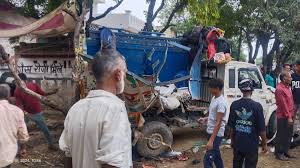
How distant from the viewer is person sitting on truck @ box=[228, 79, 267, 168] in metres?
Result: 4.87

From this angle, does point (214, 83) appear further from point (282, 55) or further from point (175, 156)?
point (282, 55)

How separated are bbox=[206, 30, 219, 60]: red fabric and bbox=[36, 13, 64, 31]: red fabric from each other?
10.6 feet

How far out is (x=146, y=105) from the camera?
26.2 feet

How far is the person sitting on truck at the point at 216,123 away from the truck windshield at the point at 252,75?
384cm

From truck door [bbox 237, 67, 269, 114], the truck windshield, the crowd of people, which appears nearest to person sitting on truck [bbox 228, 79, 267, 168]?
the crowd of people

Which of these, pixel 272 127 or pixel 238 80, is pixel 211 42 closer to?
pixel 238 80

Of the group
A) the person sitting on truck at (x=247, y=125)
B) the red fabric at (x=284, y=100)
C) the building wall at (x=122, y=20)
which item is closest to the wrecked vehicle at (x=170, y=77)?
the red fabric at (x=284, y=100)

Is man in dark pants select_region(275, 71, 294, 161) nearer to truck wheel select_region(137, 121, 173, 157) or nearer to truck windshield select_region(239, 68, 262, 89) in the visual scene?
truck windshield select_region(239, 68, 262, 89)

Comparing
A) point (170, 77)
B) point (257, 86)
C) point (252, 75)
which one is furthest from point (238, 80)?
point (170, 77)

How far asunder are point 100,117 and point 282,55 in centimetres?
2325

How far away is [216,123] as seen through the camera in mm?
5359

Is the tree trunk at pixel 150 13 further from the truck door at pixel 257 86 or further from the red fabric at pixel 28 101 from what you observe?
the red fabric at pixel 28 101

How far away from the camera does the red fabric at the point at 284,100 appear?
24.3ft

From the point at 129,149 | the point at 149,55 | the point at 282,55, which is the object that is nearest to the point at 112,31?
the point at 149,55
